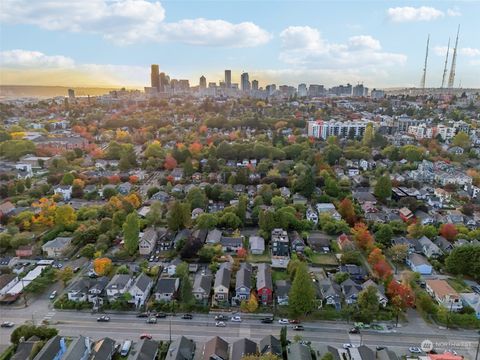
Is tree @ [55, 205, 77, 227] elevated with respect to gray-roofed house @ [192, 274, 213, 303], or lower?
elevated

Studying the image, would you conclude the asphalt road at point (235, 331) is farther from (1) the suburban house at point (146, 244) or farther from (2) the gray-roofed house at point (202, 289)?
(1) the suburban house at point (146, 244)

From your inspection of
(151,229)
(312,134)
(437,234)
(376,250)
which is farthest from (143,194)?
(312,134)

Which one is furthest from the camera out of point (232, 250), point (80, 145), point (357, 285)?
point (80, 145)

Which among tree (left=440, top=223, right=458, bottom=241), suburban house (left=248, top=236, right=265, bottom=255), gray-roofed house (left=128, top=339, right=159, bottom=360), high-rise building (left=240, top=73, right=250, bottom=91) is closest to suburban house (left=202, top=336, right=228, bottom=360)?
gray-roofed house (left=128, top=339, right=159, bottom=360)

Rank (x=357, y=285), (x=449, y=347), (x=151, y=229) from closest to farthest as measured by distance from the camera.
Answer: (x=449, y=347) → (x=357, y=285) → (x=151, y=229)

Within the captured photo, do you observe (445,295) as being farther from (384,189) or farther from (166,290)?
(384,189)

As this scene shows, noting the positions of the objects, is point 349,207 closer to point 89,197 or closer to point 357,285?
point 357,285

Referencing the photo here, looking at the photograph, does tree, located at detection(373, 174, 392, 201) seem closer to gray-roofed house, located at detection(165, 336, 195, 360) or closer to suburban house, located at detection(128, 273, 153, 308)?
suburban house, located at detection(128, 273, 153, 308)
